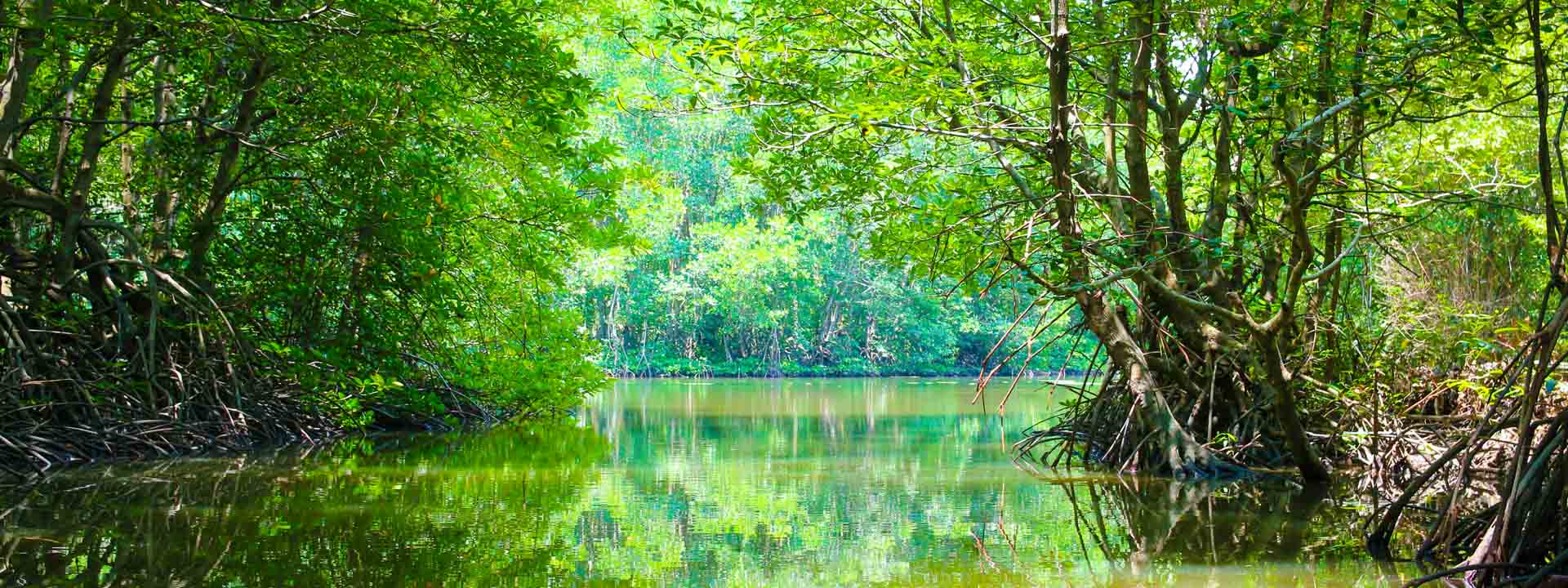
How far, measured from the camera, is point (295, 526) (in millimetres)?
5414

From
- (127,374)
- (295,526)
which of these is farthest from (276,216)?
(295,526)

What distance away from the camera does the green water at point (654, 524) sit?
177 inches

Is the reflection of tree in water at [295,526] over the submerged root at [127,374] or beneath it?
beneath

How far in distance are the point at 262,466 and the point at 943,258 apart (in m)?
4.56

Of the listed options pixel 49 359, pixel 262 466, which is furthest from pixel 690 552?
pixel 49 359

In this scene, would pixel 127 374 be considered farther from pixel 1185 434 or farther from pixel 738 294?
pixel 738 294

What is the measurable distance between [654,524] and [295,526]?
1515 millimetres

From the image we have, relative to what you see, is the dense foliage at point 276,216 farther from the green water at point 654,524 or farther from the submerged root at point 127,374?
the green water at point 654,524

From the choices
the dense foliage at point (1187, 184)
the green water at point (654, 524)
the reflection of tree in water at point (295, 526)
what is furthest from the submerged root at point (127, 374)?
the dense foliage at point (1187, 184)

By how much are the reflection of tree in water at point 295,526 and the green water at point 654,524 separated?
0.06ft

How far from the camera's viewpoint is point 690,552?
4988 mm

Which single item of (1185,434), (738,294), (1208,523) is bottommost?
(1208,523)

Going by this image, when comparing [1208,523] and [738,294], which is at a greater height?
[738,294]

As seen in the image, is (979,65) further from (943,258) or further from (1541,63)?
(1541,63)
